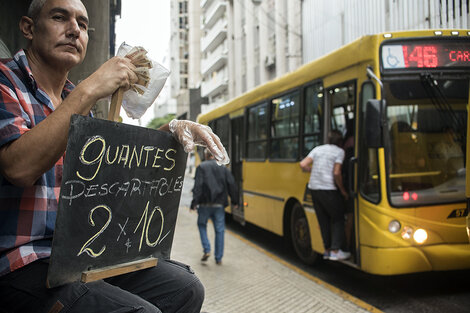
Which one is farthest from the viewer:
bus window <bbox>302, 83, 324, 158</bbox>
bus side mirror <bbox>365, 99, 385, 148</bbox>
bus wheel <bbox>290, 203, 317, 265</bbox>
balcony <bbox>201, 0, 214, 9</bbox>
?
balcony <bbox>201, 0, 214, 9</bbox>

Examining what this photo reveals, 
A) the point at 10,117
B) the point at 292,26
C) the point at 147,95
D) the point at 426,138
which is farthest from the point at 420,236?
the point at 292,26

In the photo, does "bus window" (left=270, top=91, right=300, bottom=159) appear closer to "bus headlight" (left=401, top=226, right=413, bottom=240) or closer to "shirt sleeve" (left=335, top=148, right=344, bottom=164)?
"shirt sleeve" (left=335, top=148, right=344, bottom=164)

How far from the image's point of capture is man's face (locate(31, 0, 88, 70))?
5.83 ft

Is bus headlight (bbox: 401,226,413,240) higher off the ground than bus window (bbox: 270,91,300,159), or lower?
lower

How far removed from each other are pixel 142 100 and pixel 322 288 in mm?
4330

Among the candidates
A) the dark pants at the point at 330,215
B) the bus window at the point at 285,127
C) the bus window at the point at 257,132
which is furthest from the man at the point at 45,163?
the bus window at the point at 257,132

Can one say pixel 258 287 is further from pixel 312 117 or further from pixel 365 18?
pixel 365 18

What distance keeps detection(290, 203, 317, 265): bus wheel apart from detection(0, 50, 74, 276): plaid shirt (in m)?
5.49

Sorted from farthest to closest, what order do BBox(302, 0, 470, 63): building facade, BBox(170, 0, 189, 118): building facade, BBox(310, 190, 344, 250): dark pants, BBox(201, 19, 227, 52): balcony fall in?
BBox(170, 0, 189, 118): building facade → BBox(201, 19, 227, 52): balcony → BBox(302, 0, 470, 63): building facade → BBox(310, 190, 344, 250): dark pants

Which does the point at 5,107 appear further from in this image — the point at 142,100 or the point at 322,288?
the point at 322,288

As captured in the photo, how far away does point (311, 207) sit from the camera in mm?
6441

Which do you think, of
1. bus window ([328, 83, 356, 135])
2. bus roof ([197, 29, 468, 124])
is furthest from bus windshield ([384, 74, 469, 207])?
bus window ([328, 83, 356, 135])

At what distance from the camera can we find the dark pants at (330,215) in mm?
5719

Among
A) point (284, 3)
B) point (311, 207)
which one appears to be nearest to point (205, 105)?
point (284, 3)
